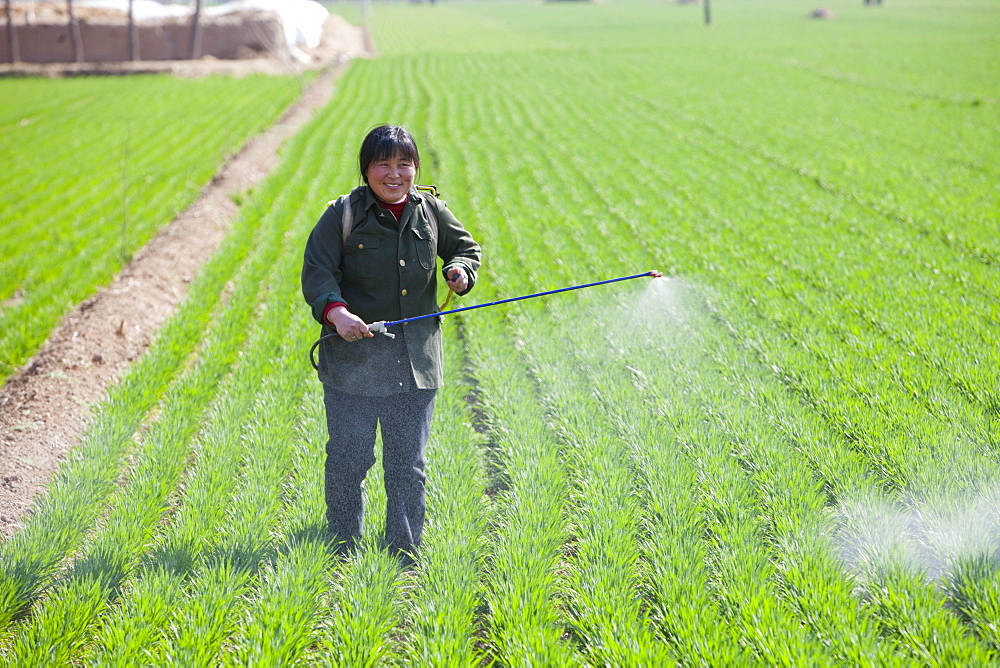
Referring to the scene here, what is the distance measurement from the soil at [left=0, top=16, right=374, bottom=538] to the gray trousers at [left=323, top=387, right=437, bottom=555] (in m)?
1.66

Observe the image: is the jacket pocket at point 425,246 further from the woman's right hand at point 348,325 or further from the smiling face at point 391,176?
the woman's right hand at point 348,325

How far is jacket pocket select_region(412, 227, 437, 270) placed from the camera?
10.5 feet

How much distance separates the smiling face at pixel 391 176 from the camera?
3031mm

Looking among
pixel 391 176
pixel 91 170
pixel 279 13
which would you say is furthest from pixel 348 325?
pixel 279 13

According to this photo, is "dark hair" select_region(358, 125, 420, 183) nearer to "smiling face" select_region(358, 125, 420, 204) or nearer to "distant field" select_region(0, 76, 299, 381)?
"smiling face" select_region(358, 125, 420, 204)

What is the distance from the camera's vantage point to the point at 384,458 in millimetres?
3350

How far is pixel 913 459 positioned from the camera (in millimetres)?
3760

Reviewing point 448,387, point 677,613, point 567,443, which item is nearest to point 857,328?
point 567,443

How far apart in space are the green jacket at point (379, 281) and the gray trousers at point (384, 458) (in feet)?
0.31

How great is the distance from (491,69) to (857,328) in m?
24.4

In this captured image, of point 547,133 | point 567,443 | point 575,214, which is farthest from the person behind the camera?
point 547,133

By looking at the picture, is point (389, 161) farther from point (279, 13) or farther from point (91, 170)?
point (279, 13)

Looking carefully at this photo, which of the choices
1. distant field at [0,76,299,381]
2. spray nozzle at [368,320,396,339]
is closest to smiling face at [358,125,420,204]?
spray nozzle at [368,320,396,339]

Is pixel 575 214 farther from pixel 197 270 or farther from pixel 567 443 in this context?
pixel 567 443
